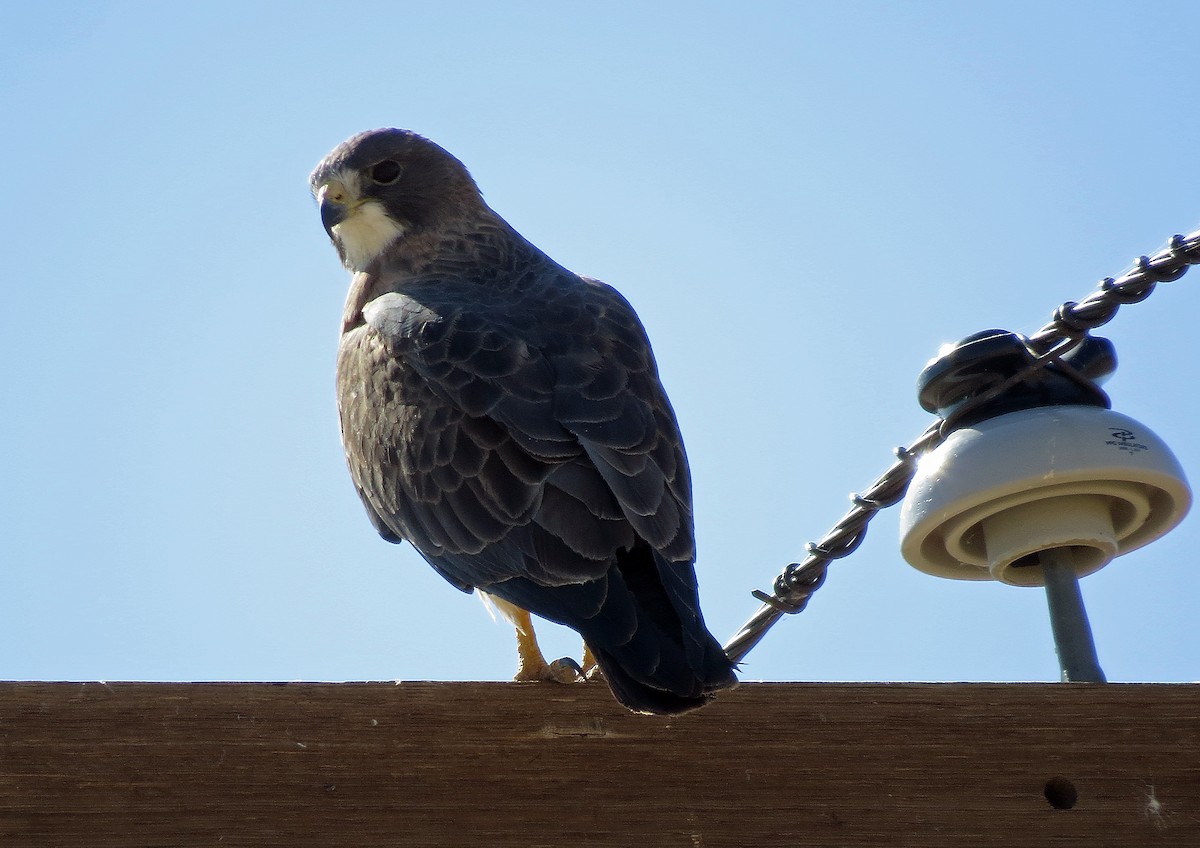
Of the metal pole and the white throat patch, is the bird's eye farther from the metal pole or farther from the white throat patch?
the metal pole

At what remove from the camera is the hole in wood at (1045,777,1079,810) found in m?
2.46

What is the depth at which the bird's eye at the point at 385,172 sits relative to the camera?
5.09m

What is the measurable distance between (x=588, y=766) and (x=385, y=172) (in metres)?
3.21

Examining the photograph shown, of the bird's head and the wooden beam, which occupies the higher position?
the bird's head

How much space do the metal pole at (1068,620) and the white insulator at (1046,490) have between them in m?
0.05

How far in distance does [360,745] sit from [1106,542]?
181 cm

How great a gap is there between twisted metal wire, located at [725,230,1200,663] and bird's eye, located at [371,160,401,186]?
2.48 meters

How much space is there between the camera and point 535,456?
3314 mm

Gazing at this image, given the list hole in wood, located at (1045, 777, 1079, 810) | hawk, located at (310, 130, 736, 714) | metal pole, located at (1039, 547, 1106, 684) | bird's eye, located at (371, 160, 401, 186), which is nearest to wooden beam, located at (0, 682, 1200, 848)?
hole in wood, located at (1045, 777, 1079, 810)

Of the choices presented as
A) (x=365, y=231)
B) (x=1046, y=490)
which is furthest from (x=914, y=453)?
(x=365, y=231)

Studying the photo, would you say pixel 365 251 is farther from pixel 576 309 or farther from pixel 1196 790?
pixel 1196 790

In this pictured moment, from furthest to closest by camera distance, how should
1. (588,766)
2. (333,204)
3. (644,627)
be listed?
1. (333,204)
2. (644,627)
3. (588,766)

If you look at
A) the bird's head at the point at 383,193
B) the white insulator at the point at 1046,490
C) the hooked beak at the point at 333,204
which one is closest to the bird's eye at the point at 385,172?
the bird's head at the point at 383,193

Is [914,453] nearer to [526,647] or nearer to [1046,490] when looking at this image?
[1046,490]
